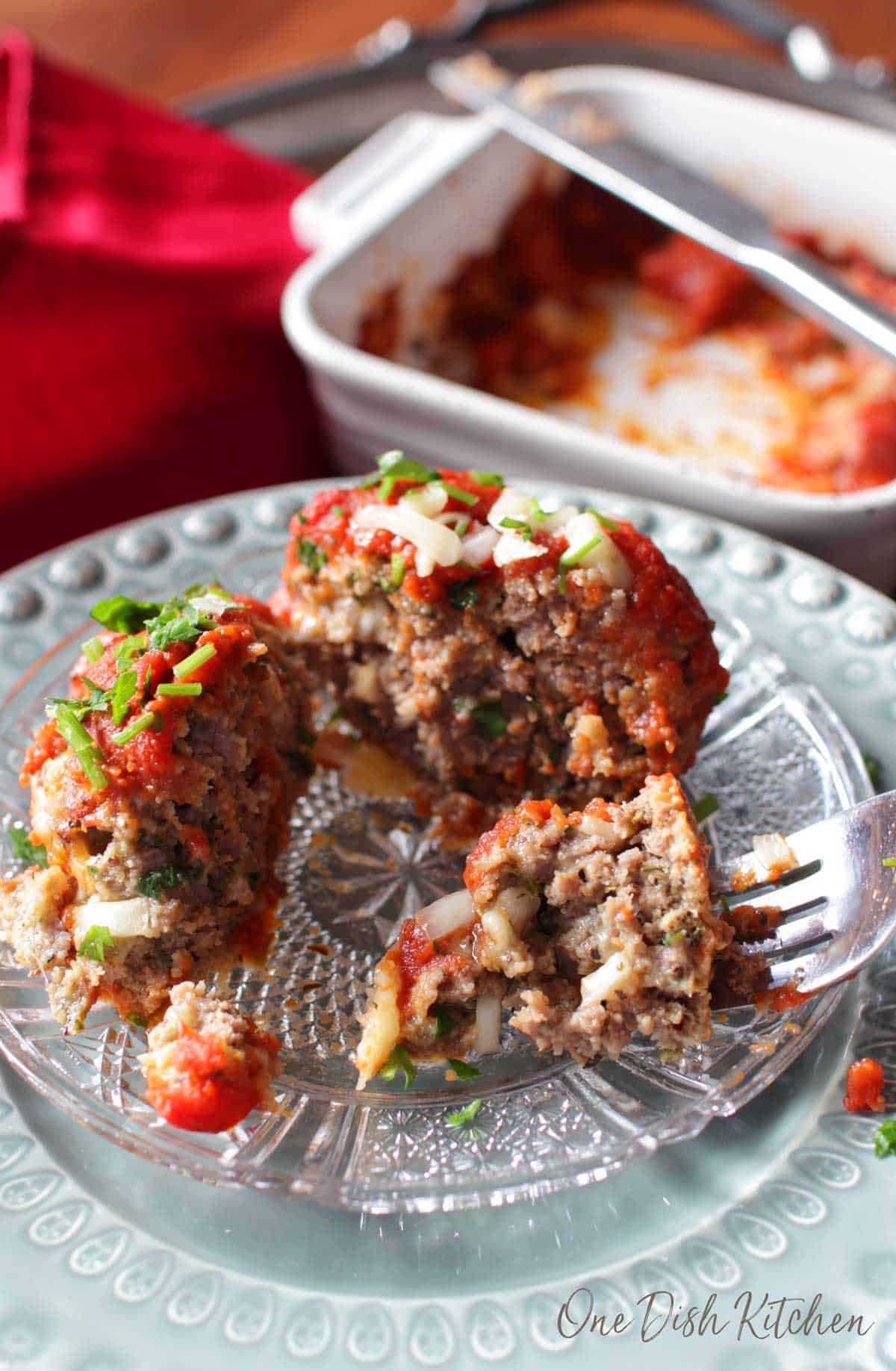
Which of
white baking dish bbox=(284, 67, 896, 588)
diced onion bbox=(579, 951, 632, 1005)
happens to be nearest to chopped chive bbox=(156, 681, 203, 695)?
diced onion bbox=(579, 951, 632, 1005)

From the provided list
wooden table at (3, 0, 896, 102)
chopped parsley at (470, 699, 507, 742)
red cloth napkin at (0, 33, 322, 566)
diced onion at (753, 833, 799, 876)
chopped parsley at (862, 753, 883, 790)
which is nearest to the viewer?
diced onion at (753, 833, 799, 876)

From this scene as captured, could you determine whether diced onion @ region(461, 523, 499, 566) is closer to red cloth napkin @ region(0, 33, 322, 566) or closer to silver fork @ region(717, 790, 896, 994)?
silver fork @ region(717, 790, 896, 994)

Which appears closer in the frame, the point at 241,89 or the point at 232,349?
the point at 232,349

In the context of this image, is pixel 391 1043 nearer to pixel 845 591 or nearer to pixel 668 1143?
pixel 668 1143

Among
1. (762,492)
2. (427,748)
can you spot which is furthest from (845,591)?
(427,748)

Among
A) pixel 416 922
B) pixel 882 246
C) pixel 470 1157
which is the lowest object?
pixel 470 1157

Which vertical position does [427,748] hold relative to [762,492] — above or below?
below

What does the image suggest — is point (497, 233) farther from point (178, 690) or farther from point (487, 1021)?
point (487, 1021)

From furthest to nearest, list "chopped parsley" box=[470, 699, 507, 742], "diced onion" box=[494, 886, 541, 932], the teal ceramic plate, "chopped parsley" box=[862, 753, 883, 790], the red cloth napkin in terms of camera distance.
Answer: the red cloth napkin, "chopped parsley" box=[862, 753, 883, 790], "chopped parsley" box=[470, 699, 507, 742], "diced onion" box=[494, 886, 541, 932], the teal ceramic plate
